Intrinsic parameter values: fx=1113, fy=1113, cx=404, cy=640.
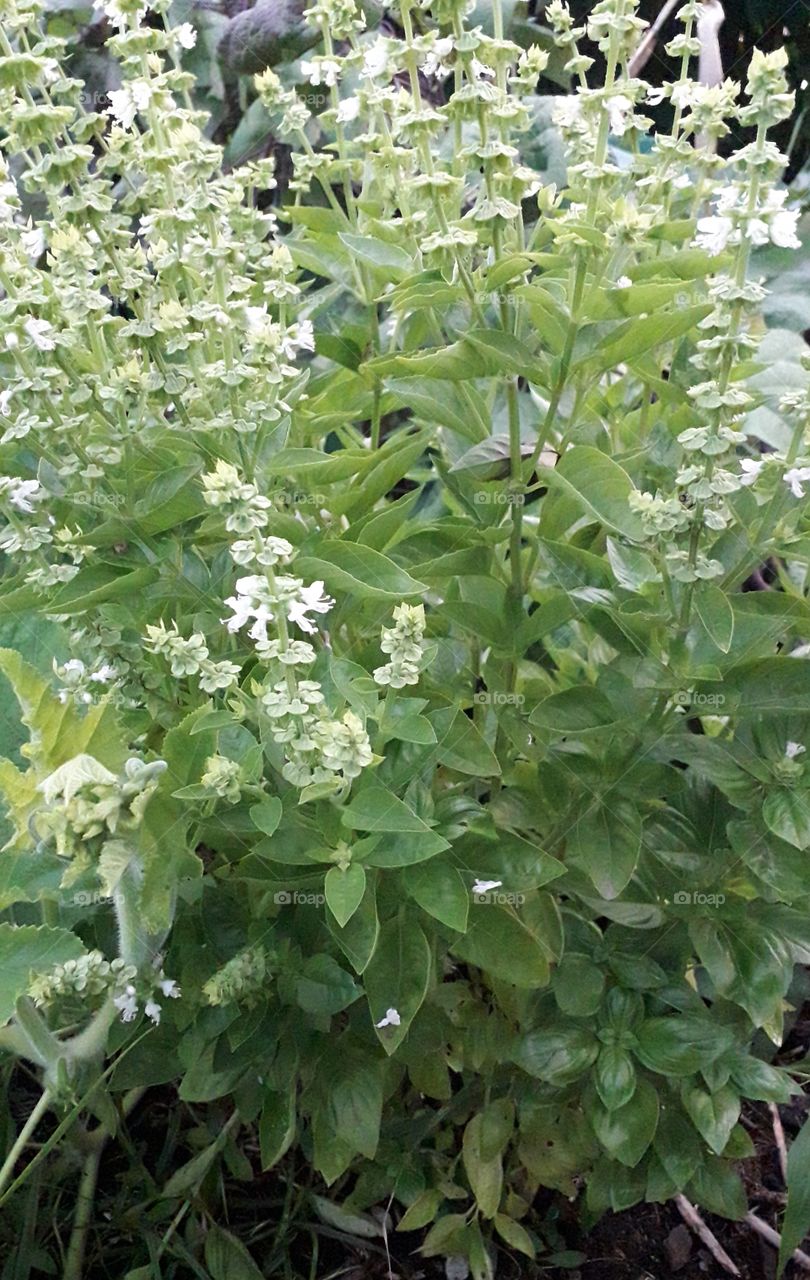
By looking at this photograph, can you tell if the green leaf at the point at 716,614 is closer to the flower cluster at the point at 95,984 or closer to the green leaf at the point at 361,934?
the green leaf at the point at 361,934

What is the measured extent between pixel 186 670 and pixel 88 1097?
0.40 metres

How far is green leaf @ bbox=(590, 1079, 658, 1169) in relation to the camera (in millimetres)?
850

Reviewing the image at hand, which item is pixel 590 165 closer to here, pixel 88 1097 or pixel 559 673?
pixel 559 673

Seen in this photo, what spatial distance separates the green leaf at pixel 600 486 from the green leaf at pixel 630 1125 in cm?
45

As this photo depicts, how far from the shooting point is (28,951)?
2.43ft

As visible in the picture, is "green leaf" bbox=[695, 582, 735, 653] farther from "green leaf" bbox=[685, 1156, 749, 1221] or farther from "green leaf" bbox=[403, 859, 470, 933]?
"green leaf" bbox=[685, 1156, 749, 1221]

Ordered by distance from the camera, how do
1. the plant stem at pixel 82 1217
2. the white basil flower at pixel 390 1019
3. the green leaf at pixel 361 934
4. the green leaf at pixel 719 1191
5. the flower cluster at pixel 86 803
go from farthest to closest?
the plant stem at pixel 82 1217
the green leaf at pixel 719 1191
the white basil flower at pixel 390 1019
the green leaf at pixel 361 934
the flower cluster at pixel 86 803

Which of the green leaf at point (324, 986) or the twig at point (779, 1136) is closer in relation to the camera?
the green leaf at point (324, 986)

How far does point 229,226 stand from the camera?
0.96 meters

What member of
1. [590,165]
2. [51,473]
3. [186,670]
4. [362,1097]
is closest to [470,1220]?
[362,1097]

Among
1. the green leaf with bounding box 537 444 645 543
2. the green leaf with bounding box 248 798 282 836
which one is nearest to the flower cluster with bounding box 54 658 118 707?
the green leaf with bounding box 248 798 282 836

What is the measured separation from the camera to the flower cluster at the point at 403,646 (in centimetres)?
68

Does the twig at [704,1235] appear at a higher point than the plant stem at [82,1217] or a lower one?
lower

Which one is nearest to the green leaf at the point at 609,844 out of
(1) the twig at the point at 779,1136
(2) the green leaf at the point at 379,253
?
(2) the green leaf at the point at 379,253
